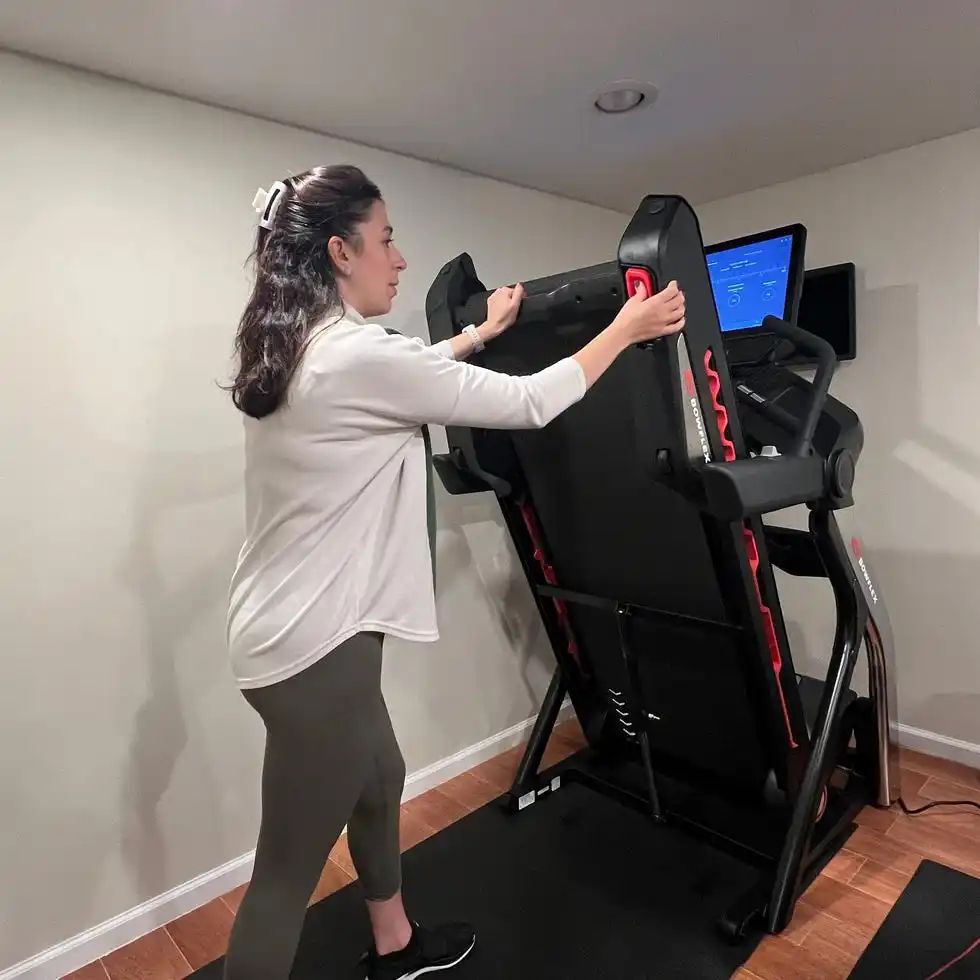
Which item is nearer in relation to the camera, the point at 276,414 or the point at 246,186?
the point at 276,414

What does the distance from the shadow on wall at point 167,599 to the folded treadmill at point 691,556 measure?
2.26 ft

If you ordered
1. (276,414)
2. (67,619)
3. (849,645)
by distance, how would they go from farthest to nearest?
(849,645)
(67,619)
(276,414)

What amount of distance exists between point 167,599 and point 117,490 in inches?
12.6

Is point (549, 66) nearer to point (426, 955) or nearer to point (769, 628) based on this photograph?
point (769, 628)

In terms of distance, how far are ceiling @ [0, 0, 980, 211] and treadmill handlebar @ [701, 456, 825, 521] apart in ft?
3.25

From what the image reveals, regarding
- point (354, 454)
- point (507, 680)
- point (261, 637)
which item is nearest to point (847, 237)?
point (507, 680)

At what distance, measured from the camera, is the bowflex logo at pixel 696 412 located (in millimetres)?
1490

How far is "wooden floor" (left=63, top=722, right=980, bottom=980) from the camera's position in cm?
174

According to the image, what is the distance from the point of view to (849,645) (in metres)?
1.99

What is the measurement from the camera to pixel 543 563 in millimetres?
2191

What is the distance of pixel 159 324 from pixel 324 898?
163 cm

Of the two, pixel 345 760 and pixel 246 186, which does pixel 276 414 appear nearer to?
pixel 345 760

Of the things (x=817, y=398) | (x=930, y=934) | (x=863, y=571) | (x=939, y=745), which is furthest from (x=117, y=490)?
(x=939, y=745)

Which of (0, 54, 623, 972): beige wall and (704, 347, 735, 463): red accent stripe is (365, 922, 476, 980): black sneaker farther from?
(704, 347, 735, 463): red accent stripe
